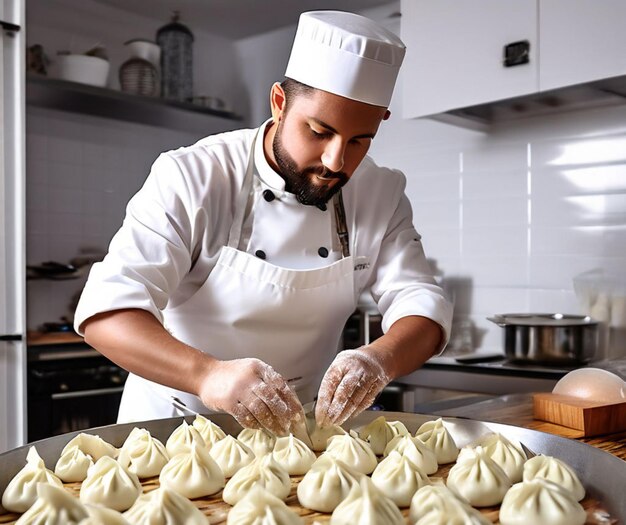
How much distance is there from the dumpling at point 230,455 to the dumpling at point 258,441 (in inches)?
2.1

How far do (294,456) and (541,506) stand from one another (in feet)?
1.51

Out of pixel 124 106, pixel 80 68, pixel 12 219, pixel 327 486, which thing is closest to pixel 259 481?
pixel 327 486

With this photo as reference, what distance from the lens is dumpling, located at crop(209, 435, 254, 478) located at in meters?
1.27

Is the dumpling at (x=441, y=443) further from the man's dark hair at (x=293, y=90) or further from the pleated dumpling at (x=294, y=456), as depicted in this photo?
the man's dark hair at (x=293, y=90)

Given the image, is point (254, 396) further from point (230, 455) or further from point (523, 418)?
point (523, 418)

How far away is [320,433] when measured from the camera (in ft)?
4.65

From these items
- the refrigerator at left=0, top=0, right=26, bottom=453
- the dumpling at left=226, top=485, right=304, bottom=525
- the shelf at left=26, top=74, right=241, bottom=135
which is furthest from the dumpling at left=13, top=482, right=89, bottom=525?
the shelf at left=26, top=74, right=241, bottom=135

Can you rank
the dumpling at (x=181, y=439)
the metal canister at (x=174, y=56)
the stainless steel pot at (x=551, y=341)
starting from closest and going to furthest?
1. the dumpling at (x=181, y=439)
2. the stainless steel pot at (x=551, y=341)
3. the metal canister at (x=174, y=56)

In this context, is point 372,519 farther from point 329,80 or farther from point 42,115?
point 42,115

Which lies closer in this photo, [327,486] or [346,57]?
[327,486]

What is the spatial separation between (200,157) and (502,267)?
6.71 ft

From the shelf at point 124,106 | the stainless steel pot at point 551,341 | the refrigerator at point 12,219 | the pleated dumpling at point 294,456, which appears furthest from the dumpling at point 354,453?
the shelf at point 124,106

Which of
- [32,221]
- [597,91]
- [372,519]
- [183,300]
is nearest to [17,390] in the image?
[32,221]

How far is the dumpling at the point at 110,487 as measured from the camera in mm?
1106
